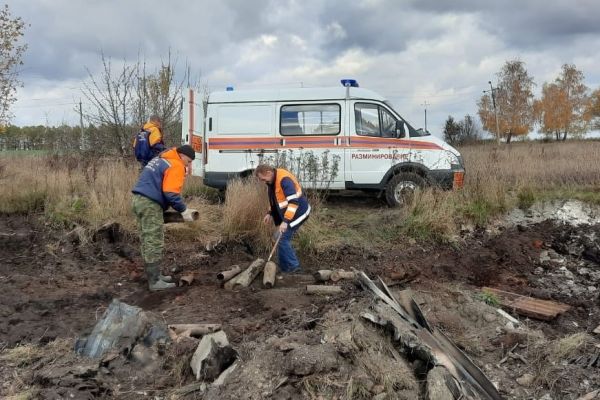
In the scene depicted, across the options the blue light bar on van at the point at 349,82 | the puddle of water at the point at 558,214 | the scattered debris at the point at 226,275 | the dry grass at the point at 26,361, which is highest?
the blue light bar on van at the point at 349,82

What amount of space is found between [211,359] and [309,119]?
22.7ft

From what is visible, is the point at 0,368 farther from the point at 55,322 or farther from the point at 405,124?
the point at 405,124

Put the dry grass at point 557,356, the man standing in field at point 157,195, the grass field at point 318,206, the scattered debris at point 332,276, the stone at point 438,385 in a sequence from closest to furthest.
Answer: the stone at point 438,385
the dry grass at point 557,356
the man standing in field at point 157,195
the scattered debris at point 332,276
the grass field at point 318,206

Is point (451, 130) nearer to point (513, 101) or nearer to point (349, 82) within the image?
point (513, 101)

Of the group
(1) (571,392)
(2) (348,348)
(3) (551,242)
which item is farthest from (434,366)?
(3) (551,242)

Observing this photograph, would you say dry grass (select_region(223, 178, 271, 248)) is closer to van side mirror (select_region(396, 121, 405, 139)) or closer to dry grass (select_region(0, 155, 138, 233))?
dry grass (select_region(0, 155, 138, 233))

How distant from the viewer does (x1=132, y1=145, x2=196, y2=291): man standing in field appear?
6012mm

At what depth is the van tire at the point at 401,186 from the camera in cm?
955

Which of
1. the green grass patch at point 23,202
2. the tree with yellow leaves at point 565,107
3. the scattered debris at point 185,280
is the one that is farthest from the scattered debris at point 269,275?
the tree with yellow leaves at point 565,107

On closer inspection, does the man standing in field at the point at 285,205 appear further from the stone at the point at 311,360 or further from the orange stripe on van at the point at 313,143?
the orange stripe on van at the point at 313,143

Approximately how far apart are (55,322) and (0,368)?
109 centimetres

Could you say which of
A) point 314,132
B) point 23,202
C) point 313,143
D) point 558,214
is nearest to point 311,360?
point 313,143

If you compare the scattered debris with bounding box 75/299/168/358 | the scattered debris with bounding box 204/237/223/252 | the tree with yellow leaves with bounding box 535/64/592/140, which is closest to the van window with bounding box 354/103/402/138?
the scattered debris with bounding box 204/237/223/252

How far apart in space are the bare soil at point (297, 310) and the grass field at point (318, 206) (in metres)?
0.32
